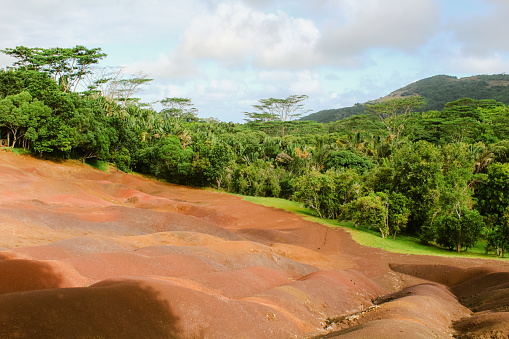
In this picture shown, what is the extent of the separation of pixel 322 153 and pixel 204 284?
1463 inches

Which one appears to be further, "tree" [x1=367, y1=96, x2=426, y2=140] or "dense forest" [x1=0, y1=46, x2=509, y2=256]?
"tree" [x1=367, y1=96, x2=426, y2=140]

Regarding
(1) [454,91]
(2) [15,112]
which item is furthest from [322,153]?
(1) [454,91]

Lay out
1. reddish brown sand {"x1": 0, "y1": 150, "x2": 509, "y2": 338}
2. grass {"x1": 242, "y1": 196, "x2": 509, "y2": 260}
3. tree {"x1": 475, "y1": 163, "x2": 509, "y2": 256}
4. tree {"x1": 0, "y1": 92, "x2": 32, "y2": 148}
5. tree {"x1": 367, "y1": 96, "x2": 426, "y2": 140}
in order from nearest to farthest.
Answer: reddish brown sand {"x1": 0, "y1": 150, "x2": 509, "y2": 338} → grass {"x1": 242, "y1": 196, "x2": 509, "y2": 260} → tree {"x1": 475, "y1": 163, "x2": 509, "y2": 256} → tree {"x1": 0, "y1": 92, "x2": 32, "y2": 148} → tree {"x1": 367, "y1": 96, "x2": 426, "y2": 140}

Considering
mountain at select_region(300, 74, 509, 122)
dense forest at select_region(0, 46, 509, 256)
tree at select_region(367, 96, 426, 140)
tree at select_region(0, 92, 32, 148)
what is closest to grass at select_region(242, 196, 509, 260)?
dense forest at select_region(0, 46, 509, 256)

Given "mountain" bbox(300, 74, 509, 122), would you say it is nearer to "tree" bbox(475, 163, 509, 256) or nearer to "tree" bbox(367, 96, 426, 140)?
"tree" bbox(367, 96, 426, 140)

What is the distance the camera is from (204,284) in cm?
1045

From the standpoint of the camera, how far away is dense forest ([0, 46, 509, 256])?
83.7 ft

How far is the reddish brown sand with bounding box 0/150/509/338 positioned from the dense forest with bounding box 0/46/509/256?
171 inches

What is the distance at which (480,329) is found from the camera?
8.53 m

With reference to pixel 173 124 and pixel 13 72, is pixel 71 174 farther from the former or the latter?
pixel 173 124

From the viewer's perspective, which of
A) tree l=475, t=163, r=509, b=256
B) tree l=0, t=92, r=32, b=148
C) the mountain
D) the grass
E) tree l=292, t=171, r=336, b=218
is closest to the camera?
the grass

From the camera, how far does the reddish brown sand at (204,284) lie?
22.8 feet

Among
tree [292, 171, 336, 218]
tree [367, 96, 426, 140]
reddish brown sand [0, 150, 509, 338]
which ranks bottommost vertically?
reddish brown sand [0, 150, 509, 338]

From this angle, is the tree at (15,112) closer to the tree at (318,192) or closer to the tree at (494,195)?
the tree at (318,192)
